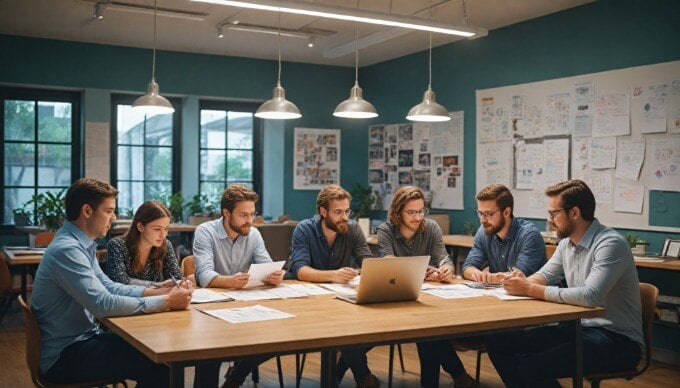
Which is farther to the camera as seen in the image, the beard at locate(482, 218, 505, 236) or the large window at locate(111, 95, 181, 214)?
the large window at locate(111, 95, 181, 214)

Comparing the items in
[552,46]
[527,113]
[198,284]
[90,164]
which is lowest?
[198,284]

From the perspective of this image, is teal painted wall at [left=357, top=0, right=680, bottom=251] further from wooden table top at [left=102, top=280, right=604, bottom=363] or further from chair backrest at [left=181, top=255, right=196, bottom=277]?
chair backrest at [left=181, top=255, right=196, bottom=277]

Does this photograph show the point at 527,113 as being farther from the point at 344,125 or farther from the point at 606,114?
the point at 344,125

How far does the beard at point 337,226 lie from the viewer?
445 cm

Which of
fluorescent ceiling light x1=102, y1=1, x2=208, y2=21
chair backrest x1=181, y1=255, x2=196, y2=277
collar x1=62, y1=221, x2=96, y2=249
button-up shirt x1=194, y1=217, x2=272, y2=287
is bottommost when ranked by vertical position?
chair backrest x1=181, y1=255, x2=196, y2=277

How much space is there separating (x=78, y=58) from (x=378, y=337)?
6.55 metres

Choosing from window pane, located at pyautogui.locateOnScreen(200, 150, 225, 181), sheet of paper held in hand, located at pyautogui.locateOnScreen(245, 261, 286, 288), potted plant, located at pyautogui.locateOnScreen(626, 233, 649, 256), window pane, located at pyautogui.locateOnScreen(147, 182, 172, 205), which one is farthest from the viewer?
window pane, located at pyautogui.locateOnScreen(200, 150, 225, 181)

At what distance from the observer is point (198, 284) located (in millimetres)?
4000

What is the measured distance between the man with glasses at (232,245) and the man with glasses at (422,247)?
2.59ft

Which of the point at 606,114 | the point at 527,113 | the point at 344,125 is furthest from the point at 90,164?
the point at 606,114

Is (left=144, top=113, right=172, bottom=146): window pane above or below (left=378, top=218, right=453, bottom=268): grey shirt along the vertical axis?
above

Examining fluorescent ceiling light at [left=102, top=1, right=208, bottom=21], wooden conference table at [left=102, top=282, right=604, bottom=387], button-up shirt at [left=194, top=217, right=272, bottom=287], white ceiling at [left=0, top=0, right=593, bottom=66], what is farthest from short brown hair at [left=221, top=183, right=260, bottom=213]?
fluorescent ceiling light at [left=102, top=1, right=208, bottom=21]

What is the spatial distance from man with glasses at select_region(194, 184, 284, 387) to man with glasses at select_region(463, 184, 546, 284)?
1235 mm

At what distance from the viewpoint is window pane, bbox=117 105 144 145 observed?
873cm
